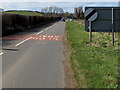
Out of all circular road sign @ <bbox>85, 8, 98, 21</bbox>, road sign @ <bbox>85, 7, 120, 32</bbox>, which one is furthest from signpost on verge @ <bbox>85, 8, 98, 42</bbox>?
road sign @ <bbox>85, 7, 120, 32</bbox>

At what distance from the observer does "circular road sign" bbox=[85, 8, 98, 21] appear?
614 inches

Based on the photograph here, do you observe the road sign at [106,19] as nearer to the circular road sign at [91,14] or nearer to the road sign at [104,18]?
the road sign at [104,18]

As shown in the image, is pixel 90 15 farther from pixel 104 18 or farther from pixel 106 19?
pixel 106 19

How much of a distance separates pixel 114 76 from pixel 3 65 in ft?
14.3

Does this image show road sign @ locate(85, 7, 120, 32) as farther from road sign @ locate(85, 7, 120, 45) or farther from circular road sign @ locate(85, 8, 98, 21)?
circular road sign @ locate(85, 8, 98, 21)

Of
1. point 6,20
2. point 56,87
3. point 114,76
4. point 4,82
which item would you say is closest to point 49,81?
point 56,87

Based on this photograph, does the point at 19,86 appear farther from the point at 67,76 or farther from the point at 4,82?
the point at 67,76

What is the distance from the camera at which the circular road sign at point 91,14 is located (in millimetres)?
15586

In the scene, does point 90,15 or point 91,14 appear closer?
point 91,14

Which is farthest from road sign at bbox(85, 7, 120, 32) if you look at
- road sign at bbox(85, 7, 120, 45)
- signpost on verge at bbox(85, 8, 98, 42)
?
signpost on verge at bbox(85, 8, 98, 42)

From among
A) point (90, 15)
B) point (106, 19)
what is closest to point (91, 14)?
point (90, 15)

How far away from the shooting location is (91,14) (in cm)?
1584

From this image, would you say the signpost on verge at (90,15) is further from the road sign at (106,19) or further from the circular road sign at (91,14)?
the road sign at (106,19)

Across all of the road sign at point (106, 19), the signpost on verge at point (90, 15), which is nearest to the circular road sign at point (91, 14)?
the signpost on verge at point (90, 15)
